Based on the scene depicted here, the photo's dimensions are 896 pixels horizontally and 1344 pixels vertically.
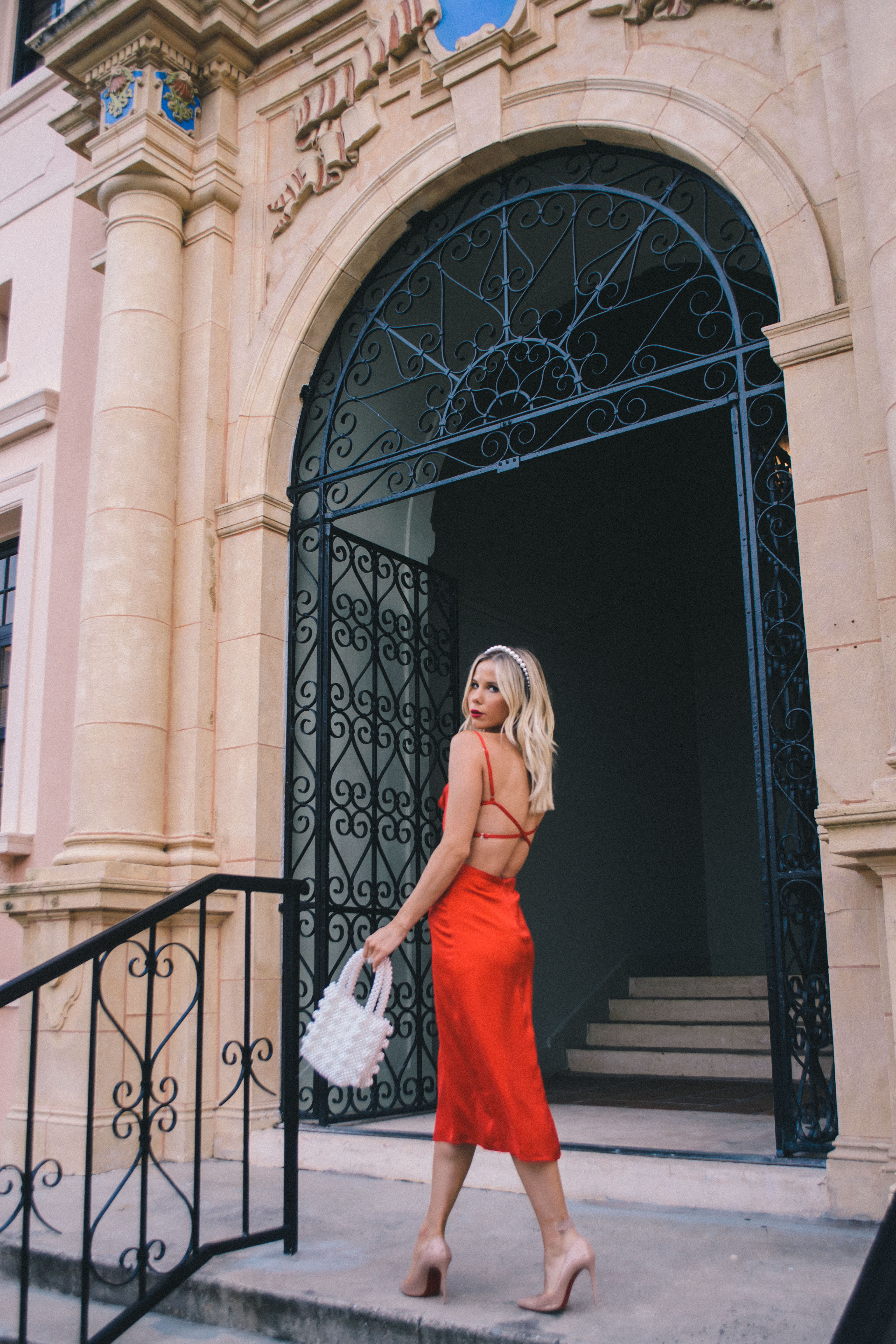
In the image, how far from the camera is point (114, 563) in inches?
248

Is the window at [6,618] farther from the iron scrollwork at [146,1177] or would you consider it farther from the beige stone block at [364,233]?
the iron scrollwork at [146,1177]

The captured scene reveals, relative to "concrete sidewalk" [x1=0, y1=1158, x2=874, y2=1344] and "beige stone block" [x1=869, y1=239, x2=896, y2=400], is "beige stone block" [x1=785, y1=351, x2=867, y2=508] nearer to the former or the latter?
"beige stone block" [x1=869, y1=239, x2=896, y2=400]

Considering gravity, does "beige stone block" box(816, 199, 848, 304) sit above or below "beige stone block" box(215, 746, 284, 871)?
above

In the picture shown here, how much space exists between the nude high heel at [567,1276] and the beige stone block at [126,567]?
167 inches

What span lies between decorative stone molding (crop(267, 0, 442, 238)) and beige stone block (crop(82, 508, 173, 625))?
1.94m

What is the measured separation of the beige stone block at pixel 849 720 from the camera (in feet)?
13.7

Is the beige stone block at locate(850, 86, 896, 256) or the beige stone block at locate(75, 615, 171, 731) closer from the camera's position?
the beige stone block at locate(850, 86, 896, 256)

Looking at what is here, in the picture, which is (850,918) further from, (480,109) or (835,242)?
(480,109)

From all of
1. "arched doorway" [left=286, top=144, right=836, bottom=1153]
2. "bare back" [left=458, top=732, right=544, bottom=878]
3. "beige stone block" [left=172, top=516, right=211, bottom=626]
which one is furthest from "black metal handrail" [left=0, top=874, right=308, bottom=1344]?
"beige stone block" [left=172, top=516, right=211, bottom=626]

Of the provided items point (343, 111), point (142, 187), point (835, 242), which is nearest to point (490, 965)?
point (835, 242)

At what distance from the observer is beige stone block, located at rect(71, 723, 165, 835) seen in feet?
19.7

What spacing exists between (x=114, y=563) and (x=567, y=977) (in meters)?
5.11

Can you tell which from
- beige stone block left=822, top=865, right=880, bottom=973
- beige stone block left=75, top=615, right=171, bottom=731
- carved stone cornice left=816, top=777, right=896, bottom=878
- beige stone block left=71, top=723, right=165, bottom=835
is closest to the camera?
carved stone cornice left=816, top=777, right=896, bottom=878

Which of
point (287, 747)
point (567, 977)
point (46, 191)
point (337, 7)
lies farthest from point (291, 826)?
point (46, 191)
